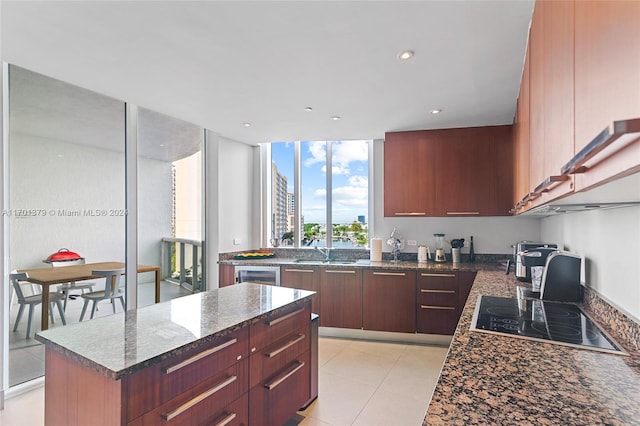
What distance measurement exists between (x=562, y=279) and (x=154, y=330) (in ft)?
7.70

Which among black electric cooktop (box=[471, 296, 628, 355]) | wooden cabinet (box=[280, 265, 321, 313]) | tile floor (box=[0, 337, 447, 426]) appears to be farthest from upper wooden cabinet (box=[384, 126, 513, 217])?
black electric cooktop (box=[471, 296, 628, 355])

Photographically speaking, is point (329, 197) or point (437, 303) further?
point (329, 197)

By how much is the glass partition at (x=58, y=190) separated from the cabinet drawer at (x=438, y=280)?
320cm

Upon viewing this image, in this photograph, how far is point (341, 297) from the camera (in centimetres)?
389

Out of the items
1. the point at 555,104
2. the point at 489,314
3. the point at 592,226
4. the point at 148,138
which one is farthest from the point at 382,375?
the point at 148,138

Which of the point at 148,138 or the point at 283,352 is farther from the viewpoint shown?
the point at 148,138

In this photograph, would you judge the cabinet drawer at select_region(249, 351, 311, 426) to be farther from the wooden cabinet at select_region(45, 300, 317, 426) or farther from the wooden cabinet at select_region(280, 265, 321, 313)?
the wooden cabinet at select_region(280, 265, 321, 313)

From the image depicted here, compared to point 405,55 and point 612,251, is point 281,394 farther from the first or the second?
point 405,55

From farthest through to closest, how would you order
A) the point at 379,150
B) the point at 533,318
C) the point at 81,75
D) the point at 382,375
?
the point at 379,150 → the point at 382,375 → the point at 81,75 → the point at 533,318

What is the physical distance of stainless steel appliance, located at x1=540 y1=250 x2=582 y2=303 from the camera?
1.97 meters

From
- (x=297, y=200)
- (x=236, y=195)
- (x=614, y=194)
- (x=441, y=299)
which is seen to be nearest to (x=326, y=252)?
(x=297, y=200)

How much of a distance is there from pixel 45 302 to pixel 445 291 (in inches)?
151

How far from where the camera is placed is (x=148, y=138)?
11.4 ft

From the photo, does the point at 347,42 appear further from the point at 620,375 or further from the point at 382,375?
the point at 382,375
